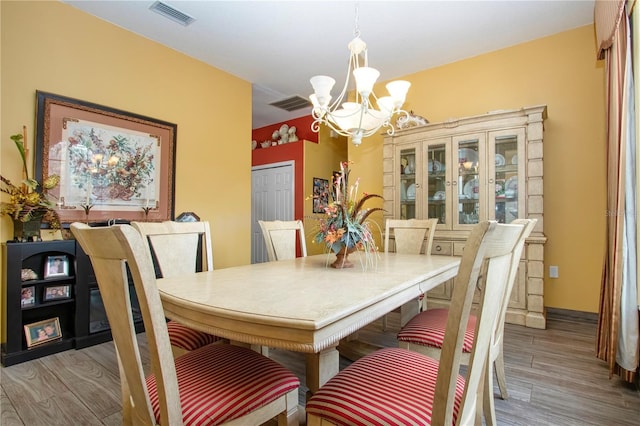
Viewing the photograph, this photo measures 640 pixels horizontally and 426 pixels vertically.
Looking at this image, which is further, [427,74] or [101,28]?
[427,74]

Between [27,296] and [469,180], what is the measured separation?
13.1ft

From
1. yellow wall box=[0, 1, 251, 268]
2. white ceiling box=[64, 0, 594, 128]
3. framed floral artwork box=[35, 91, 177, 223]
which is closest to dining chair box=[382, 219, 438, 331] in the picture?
white ceiling box=[64, 0, 594, 128]

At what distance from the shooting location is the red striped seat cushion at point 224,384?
2.97 ft

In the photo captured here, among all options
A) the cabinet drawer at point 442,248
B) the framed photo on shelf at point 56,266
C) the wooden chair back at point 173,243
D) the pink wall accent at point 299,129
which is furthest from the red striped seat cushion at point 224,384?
the pink wall accent at point 299,129

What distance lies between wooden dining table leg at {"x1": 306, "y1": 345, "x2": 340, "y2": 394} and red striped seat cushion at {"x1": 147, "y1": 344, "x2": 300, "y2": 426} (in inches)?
7.0

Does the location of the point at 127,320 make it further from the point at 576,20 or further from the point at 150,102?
the point at 576,20

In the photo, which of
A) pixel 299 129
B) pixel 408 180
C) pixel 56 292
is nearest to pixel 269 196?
pixel 299 129

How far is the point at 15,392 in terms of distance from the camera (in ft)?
6.10

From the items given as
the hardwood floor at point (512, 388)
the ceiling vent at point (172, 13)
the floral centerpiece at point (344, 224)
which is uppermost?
the ceiling vent at point (172, 13)

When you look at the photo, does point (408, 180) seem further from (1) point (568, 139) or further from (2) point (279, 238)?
(2) point (279, 238)

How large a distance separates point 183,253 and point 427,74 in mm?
3554

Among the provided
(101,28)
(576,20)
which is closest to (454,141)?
(576,20)

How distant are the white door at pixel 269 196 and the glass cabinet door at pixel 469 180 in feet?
9.07

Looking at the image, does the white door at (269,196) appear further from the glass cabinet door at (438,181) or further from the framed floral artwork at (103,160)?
the glass cabinet door at (438,181)
